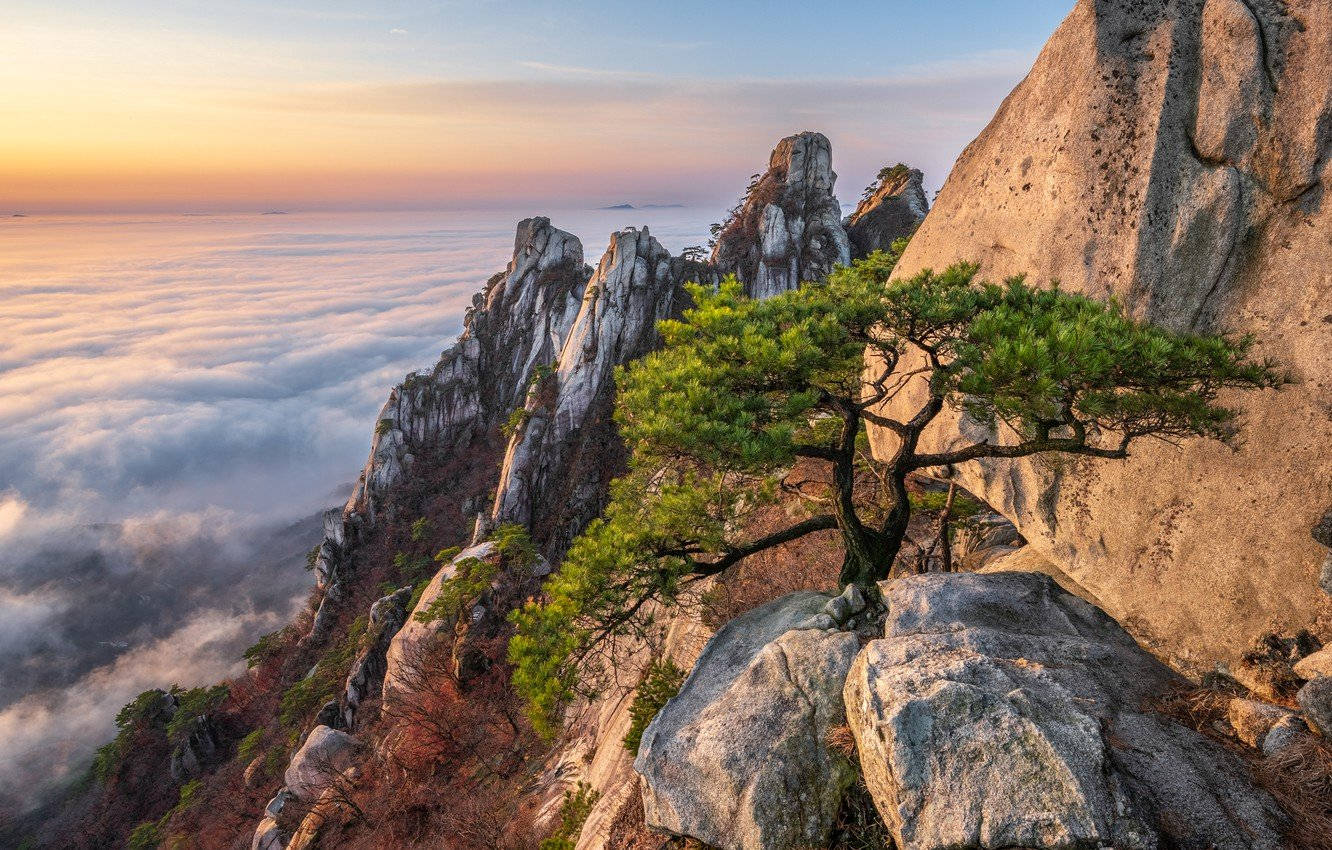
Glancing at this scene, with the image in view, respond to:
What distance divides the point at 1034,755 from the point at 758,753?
2.95 meters

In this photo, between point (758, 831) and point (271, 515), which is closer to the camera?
point (758, 831)

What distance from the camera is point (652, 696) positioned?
1158 centimetres

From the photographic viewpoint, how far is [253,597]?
11931cm

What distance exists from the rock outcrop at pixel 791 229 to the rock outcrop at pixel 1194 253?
139 ft

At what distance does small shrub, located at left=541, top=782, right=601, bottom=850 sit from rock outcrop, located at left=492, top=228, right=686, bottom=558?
99.7ft

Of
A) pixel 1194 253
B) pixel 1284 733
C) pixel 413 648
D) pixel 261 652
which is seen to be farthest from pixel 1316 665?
pixel 261 652

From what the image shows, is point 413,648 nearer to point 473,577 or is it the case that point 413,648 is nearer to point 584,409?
point 473,577

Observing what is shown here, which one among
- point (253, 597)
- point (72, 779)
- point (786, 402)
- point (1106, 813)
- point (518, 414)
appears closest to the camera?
point (1106, 813)

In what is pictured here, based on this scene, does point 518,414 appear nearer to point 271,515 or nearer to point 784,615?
point 784,615

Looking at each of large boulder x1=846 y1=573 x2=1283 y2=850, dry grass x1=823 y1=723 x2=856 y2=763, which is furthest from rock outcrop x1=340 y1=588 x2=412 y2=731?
large boulder x1=846 y1=573 x2=1283 y2=850

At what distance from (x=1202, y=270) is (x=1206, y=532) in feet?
12.0

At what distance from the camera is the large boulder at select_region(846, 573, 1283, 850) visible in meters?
4.89

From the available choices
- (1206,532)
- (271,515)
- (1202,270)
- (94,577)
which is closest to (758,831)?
(1206,532)

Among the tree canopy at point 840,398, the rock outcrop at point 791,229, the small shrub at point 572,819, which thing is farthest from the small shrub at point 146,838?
the rock outcrop at point 791,229
